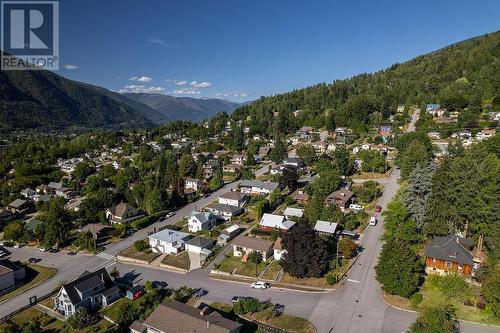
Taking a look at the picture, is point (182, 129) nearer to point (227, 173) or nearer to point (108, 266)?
point (227, 173)

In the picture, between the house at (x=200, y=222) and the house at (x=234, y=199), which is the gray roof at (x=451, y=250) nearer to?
the house at (x=200, y=222)

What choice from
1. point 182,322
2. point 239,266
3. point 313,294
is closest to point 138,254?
point 239,266

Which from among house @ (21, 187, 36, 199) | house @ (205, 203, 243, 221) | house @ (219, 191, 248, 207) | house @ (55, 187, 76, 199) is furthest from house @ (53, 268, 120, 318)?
house @ (21, 187, 36, 199)

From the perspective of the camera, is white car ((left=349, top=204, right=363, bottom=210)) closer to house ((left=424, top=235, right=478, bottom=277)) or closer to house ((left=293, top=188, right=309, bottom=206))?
house ((left=293, top=188, right=309, bottom=206))

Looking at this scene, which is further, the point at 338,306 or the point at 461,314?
the point at 338,306

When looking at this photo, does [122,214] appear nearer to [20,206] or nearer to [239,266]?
[239,266]

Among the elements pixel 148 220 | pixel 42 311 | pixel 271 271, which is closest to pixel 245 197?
pixel 148 220

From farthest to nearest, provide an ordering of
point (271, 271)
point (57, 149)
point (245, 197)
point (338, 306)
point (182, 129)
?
point (182, 129) → point (57, 149) → point (245, 197) → point (271, 271) → point (338, 306)
